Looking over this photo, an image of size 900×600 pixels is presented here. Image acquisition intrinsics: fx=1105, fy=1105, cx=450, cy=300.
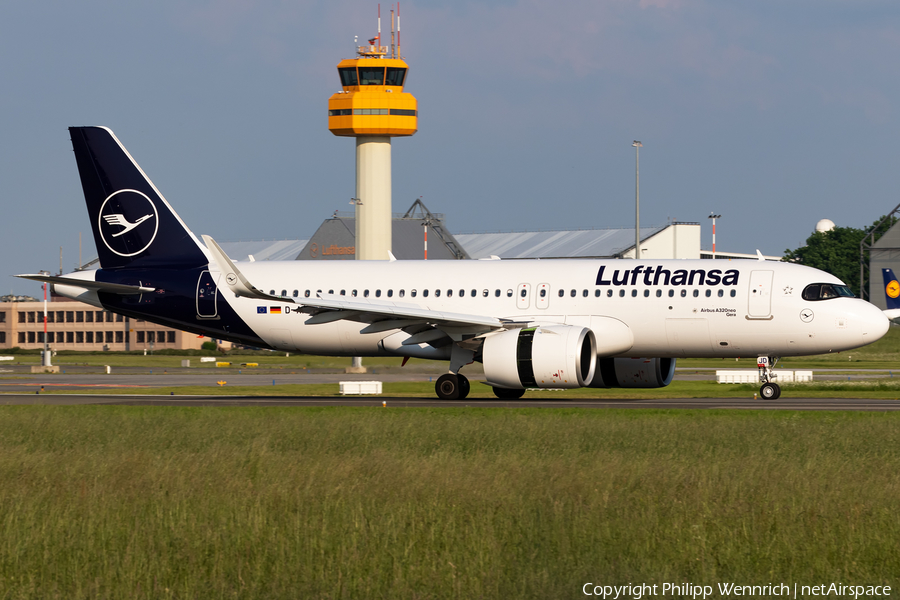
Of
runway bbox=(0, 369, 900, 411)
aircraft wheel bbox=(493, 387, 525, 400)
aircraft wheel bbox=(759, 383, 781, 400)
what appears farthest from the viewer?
aircraft wheel bbox=(493, 387, 525, 400)

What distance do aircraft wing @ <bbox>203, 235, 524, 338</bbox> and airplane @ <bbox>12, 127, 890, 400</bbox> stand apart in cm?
6

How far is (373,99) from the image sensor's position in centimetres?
9269

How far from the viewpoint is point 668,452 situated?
55.5 ft

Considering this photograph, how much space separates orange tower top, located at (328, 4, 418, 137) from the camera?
92500 mm

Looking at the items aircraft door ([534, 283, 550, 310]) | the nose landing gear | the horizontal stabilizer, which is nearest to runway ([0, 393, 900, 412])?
the nose landing gear

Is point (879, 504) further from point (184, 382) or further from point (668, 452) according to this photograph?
point (184, 382)

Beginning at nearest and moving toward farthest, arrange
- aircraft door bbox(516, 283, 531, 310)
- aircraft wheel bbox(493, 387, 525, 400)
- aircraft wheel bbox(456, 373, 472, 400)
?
aircraft door bbox(516, 283, 531, 310), aircraft wheel bbox(456, 373, 472, 400), aircraft wheel bbox(493, 387, 525, 400)

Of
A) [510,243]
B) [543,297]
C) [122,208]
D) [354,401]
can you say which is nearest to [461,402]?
[354,401]

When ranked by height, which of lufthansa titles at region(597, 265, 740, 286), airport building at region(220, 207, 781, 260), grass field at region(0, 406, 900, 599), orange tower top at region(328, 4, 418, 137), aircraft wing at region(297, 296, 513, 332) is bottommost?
grass field at region(0, 406, 900, 599)

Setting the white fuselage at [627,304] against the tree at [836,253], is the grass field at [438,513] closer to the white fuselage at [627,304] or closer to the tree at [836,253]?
the white fuselage at [627,304]

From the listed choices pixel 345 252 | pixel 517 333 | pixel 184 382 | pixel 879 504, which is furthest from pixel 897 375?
pixel 345 252

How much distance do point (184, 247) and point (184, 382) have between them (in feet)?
45.1

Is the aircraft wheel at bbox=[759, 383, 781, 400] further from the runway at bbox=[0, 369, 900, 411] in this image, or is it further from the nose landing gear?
the nose landing gear

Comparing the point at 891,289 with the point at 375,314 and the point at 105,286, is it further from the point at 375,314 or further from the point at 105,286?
the point at 105,286
